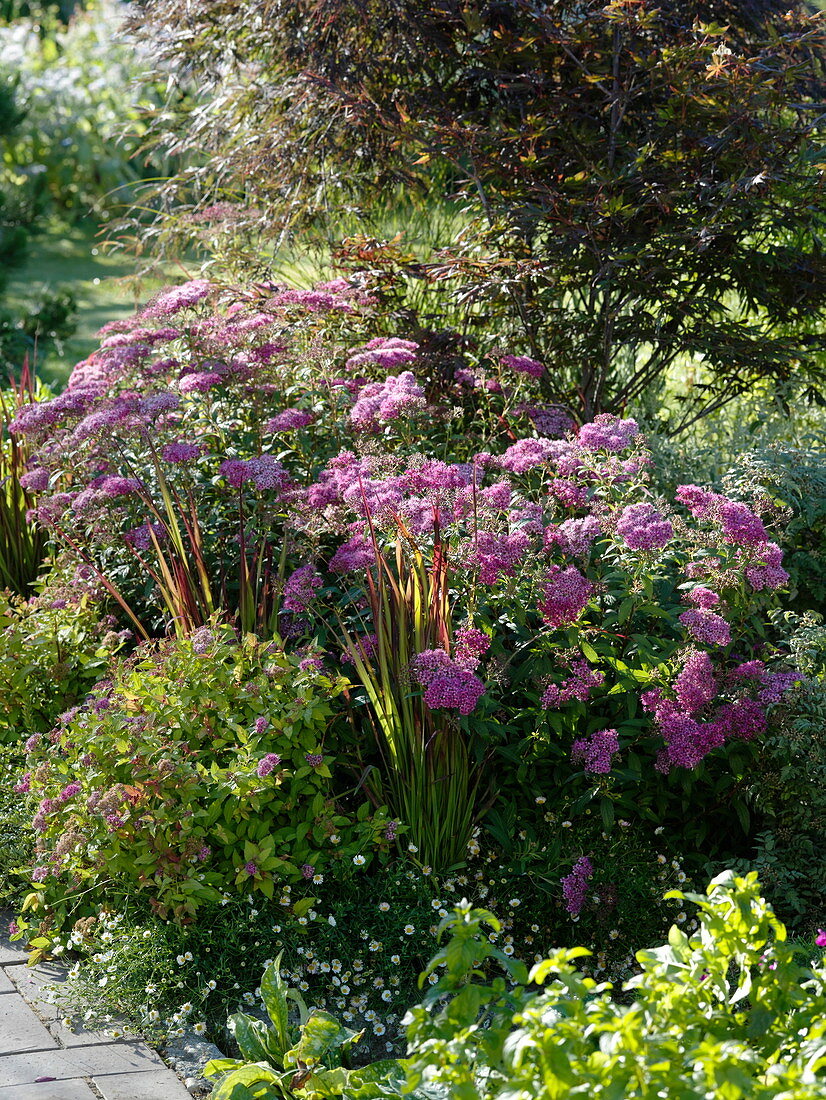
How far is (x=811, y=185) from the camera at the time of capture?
410 centimetres

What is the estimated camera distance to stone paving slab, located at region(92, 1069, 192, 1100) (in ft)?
7.48

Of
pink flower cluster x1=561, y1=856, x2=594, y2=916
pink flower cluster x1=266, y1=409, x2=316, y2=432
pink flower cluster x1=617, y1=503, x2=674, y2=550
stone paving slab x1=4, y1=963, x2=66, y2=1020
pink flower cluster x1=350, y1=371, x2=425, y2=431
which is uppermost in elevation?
pink flower cluster x1=350, y1=371, x2=425, y2=431

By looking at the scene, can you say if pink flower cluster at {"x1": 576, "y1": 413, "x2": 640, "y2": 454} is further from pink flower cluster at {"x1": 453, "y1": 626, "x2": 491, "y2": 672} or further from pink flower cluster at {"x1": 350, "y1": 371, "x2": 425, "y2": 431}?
pink flower cluster at {"x1": 453, "y1": 626, "x2": 491, "y2": 672}

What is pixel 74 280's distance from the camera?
11.7 metres

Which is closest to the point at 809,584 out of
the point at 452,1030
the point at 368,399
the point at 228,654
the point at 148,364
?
the point at 368,399

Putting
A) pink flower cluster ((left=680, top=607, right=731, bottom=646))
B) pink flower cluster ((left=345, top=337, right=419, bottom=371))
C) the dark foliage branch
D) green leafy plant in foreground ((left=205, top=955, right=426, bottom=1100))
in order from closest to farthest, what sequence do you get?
green leafy plant in foreground ((left=205, top=955, right=426, bottom=1100)), pink flower cluster ((left=680, top=607, right=731, bottom=646)), pink flower cluster ((left=345, top=337, right=419, bottom=371)), the dark foliage branch

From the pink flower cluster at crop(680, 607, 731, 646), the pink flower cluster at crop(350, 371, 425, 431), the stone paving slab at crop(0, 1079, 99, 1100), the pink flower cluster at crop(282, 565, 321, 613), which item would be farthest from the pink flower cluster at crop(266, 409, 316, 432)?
the stone paving slab at crop(0, 1079, 99, 1100)

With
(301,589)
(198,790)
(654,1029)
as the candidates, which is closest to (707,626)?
(301,589)

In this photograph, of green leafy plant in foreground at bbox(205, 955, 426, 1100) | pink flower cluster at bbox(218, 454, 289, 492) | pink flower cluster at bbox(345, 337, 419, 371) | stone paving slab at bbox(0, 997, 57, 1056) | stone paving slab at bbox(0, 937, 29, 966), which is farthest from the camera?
pink flower cluster at bbox(345, 337, 419, 371)

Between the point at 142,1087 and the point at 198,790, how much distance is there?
0.68 m

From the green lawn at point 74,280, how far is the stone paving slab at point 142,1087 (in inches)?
275

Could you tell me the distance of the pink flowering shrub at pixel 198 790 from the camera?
2.71 metres

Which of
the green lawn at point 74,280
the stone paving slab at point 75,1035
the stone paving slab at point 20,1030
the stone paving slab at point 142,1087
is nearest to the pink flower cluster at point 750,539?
the stone paving slab at point 142,1087

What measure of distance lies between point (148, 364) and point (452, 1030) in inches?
122
